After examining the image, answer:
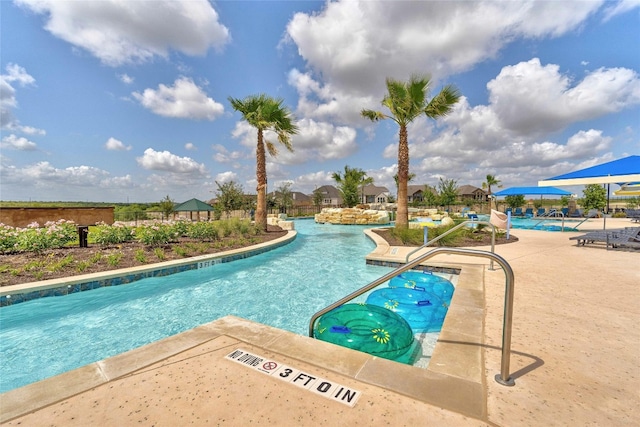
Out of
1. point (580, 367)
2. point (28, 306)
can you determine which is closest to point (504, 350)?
point (580, 367)

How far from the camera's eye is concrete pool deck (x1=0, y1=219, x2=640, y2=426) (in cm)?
158

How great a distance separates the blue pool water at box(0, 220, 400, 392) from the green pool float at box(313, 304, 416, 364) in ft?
4.08

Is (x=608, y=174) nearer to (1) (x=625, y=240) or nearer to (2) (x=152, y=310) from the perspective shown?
(1) (x=625, y=240)

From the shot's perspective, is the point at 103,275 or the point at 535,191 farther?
the point at 535,191

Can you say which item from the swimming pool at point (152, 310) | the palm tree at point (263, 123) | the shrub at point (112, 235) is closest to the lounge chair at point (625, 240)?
the swimming pool at point (152, 310)

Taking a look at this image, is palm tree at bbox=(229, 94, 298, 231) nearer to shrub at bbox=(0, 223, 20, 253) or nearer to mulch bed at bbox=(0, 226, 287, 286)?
mulch bed at bbox=(0, 226, 287, 286)

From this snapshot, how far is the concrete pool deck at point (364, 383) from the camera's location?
1.58 meters

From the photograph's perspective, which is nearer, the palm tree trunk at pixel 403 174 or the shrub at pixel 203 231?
the shrub at pixel 203 231

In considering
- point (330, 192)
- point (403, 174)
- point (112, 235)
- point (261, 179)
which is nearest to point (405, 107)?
point (403, 174)

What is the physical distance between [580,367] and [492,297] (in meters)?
1.79

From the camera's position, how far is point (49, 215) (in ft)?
53.7

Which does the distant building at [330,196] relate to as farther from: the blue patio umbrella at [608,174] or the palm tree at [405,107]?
the blue patio umbrella at [608,174]

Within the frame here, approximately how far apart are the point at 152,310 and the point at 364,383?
14.8ft

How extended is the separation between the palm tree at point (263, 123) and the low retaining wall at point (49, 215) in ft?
→ 38.7
